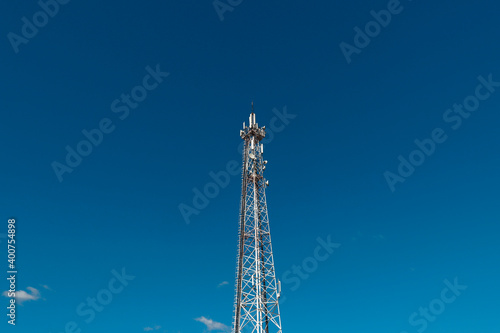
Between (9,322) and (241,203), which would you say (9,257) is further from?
(241,203)

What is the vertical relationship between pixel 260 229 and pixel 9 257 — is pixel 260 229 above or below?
above

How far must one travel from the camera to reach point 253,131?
4669cm

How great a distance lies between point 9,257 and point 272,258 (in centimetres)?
2365

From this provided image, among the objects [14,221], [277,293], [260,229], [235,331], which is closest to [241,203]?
[260,229]

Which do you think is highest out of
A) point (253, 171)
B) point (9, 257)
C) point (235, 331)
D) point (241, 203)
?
point (253, 171)

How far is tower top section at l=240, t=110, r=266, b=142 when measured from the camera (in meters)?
46.8

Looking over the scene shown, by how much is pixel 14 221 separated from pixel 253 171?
2439 centimetres

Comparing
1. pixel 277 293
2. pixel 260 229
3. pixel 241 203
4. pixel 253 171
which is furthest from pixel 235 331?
pixel 253 171

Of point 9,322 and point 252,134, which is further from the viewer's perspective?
point 252,134

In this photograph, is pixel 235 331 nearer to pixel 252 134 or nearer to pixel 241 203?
pixel 241 203

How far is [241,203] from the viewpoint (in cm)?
4309

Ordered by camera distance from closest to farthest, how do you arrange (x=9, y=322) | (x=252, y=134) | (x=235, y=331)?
(x=9, y=322) < (x=235, y=331) < (x=252, y=134)

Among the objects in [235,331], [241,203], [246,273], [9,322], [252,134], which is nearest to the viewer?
[9,322]

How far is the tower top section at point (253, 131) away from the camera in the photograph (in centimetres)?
4675
